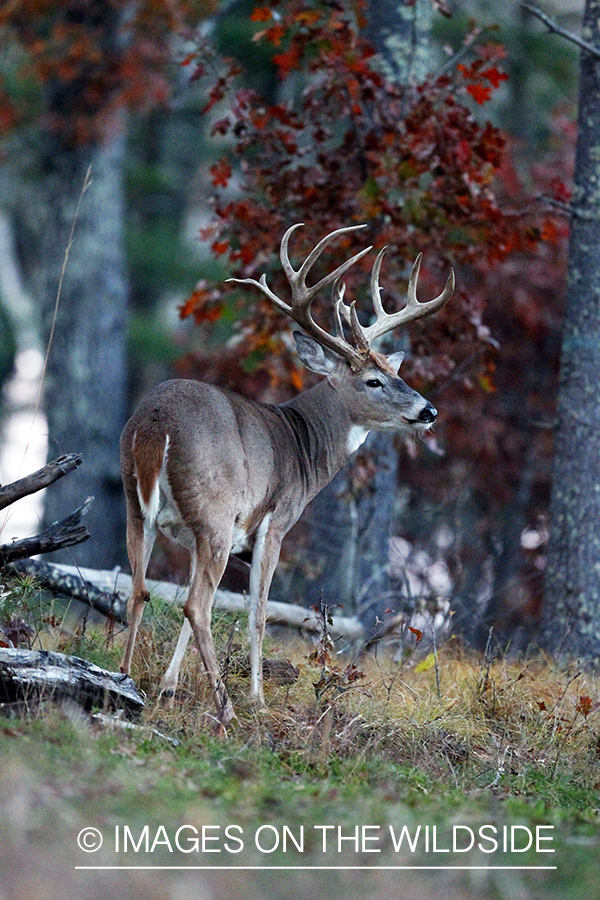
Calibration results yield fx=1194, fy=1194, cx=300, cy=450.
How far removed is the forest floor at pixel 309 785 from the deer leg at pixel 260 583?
0.21 meters

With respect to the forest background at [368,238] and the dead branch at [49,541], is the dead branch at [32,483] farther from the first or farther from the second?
the forest background at [368,238]

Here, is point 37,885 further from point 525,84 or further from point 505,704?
point 525,84

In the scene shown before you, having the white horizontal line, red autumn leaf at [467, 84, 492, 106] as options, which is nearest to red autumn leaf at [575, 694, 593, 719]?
the white horizontal line

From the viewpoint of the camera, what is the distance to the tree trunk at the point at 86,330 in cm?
1196

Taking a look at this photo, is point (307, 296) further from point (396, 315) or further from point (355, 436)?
point (355, 436)

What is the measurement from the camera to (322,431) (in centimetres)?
682

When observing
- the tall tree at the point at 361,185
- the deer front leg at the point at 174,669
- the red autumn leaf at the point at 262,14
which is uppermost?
the red autumn leaf at the point at 262,14

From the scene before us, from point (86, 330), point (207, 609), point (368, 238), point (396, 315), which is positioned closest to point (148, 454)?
point (207, 609)

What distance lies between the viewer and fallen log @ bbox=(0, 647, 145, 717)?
15.7 feet

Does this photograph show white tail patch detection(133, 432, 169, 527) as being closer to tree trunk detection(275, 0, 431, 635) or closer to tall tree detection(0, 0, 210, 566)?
tree trunk detection(275, 0, 431, 635)

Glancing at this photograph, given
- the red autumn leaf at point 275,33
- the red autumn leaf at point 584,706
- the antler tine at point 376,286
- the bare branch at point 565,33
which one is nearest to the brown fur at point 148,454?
the antler tine at point 376,286

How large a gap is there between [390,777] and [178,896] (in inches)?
75.3

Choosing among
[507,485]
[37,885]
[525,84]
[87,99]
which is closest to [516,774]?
[37,885]

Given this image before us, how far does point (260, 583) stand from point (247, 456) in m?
0.67
